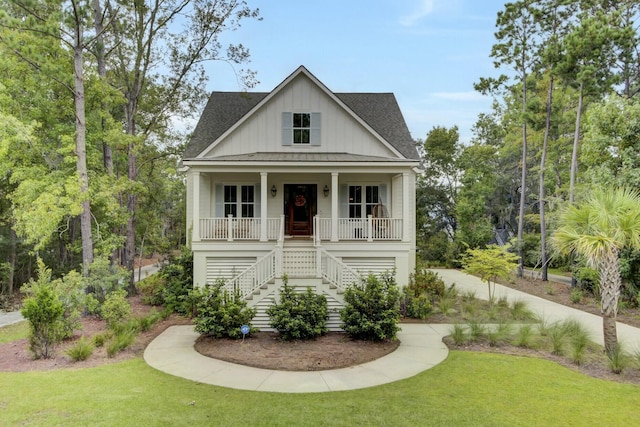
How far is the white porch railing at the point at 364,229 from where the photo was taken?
12.1 meters

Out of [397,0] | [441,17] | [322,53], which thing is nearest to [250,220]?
[322,53]

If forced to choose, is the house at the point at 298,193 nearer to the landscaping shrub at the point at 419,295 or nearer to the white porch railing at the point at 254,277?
the white porch railing at the point at 254,277

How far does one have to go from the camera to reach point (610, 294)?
7.36 meters

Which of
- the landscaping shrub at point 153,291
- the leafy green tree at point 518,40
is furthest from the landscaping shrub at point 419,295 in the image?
the leafy green tree at point 518,40

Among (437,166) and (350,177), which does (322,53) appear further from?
(437,166)

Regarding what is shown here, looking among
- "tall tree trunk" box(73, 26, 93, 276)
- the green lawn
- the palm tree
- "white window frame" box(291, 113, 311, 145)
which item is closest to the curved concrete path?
the green lawn

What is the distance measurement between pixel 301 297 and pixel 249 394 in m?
3.64

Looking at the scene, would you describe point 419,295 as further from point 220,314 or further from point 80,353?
point 80,353

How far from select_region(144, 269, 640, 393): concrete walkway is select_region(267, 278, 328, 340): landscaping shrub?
5.74 ft

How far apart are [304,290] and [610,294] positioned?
24.0 ft

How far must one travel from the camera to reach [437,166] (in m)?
29.5

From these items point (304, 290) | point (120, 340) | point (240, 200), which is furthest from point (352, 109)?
point (120, 340)

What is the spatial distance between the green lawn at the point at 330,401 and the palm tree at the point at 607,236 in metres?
1.69

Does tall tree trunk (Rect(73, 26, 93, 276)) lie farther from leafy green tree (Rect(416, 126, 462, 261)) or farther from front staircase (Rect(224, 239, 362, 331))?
leafy green tree (Rect(416, 126, 462, 261))
